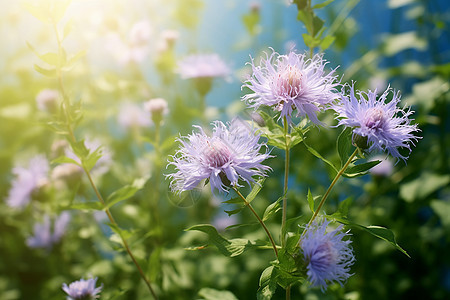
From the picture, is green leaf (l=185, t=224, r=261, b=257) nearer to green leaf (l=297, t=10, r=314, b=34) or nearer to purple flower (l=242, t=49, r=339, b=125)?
purple flower (l=242, t=49, r=339, b=125)

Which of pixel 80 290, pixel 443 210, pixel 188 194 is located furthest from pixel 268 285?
pixel 443 210

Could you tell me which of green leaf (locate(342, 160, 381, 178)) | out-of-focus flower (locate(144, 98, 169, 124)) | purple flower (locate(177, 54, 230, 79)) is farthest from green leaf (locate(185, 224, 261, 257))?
purple flower (locate(177, 54, 230, 79))

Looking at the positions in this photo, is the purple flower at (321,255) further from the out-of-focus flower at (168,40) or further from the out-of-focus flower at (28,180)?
the out-of-focus flower at (168,40)

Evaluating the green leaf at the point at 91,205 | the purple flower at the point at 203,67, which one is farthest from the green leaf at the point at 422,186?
the green leaf at the point at 91,205

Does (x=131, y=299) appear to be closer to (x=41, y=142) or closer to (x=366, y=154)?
(x=41, y=142)

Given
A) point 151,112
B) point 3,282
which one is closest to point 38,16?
point 151,112

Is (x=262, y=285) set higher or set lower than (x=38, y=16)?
lower
